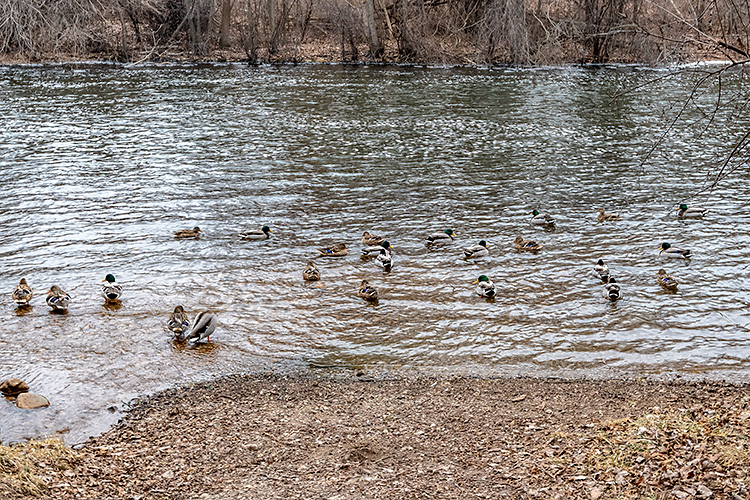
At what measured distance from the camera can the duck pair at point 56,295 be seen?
488 inches

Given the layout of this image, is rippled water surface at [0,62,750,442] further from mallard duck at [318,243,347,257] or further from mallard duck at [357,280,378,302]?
mallard duck at [318,243,347,257]

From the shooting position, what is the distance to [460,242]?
15.9 m

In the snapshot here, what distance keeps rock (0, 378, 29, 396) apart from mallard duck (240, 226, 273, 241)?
6.93 m

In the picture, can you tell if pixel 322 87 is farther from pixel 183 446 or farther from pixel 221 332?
pixel 183 446

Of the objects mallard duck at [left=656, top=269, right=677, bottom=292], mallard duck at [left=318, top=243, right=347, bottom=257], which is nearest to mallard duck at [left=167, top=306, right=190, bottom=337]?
mallard duck at [left=318, top=243, right=347, bottom=257]

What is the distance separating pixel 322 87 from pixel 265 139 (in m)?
11.7

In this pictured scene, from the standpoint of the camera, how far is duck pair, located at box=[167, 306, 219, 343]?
11.3m

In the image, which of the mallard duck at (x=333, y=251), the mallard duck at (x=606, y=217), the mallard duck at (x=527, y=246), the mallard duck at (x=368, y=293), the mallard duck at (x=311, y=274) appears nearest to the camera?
the mallard duck at (x=368, y=293)

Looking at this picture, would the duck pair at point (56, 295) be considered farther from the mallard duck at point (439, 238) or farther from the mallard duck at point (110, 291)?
the mallard duck at point (439, 238)

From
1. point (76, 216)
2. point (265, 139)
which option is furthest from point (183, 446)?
point (265, 139)

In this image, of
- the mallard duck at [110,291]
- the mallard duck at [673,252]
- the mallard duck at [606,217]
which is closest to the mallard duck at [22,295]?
the mallard duck at [110,291]

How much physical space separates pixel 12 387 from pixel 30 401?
0.53 meters

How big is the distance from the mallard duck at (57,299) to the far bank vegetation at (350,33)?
104 feet

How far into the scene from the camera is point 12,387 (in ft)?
32.0
